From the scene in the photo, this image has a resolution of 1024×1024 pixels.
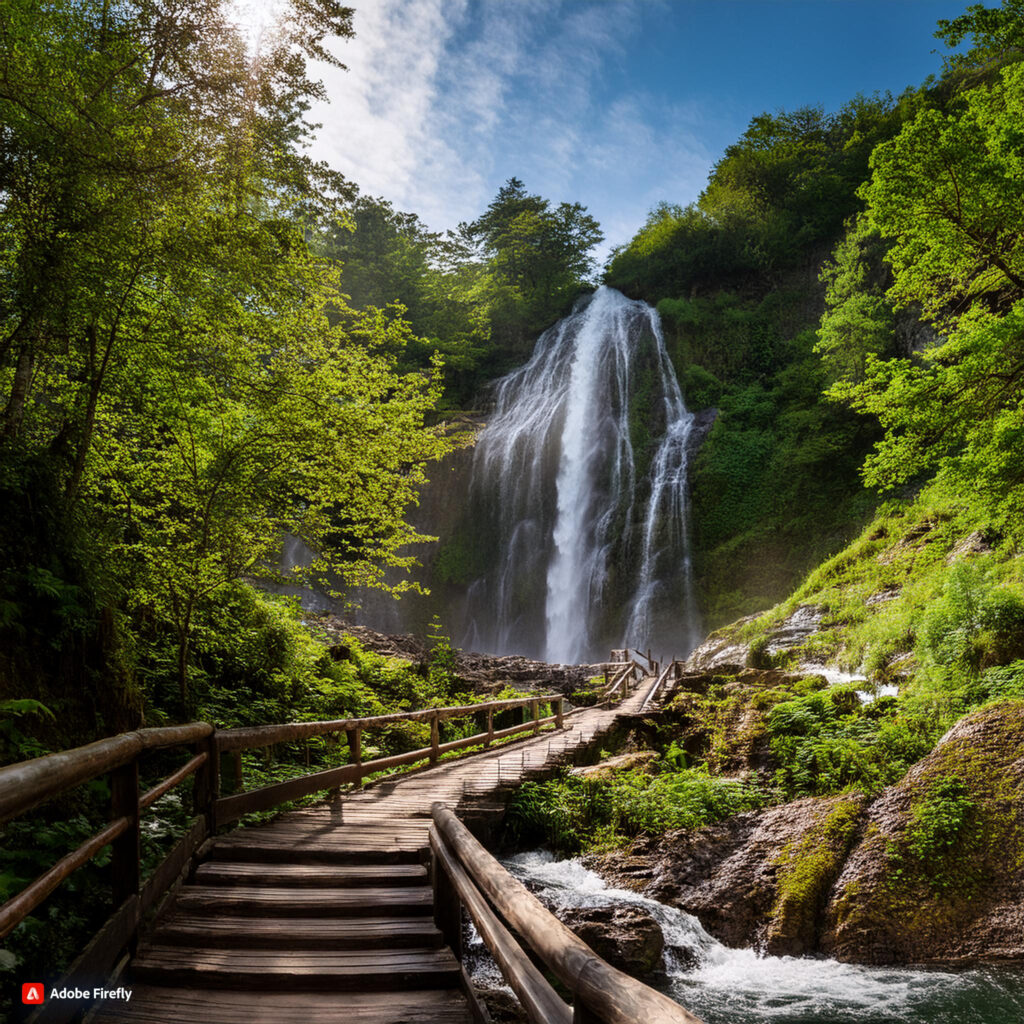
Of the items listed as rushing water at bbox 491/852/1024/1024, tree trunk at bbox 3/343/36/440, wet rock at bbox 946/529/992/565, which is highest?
tree trunk at bbox 3/343/36/440

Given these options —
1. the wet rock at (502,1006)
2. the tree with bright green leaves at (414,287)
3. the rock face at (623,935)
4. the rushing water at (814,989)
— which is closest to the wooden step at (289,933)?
the wet rock at (502,1006)

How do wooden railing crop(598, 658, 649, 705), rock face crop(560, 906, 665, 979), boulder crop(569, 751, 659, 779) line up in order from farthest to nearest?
wooden railing crop(598, 658, 649, 705), boulder crop(569, 751, 659, 779), rock face crop(560, 906, 665, 979)

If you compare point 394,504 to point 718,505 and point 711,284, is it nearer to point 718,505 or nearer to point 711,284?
point 718,505

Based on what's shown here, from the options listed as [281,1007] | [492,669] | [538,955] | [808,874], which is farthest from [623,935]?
Result: [492,669]

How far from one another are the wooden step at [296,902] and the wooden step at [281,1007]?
2.38 feet

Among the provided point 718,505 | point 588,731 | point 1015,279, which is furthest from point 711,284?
point 588,731

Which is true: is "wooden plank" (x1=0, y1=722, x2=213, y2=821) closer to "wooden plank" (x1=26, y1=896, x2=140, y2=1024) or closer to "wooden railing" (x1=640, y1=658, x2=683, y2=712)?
"wooden plank" (x1=26, y1=896, x2=140, y2=1024)

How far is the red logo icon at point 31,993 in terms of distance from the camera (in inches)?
84.7

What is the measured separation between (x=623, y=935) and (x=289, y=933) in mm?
2668

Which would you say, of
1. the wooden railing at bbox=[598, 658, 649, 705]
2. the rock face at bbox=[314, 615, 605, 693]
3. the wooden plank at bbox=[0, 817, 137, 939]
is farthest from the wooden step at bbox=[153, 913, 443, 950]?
the wooden railing at bbox=[598, 658, 649, 705]

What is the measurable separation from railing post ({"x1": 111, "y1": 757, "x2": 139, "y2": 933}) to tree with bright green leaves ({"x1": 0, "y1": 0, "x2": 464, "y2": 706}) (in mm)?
2111

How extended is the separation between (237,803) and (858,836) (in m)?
5.19

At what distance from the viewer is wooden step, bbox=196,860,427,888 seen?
372 centimetres

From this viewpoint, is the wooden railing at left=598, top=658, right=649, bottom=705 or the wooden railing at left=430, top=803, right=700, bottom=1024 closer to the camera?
the wooden railing at left=430, top=803, right=700, bottom=1024
